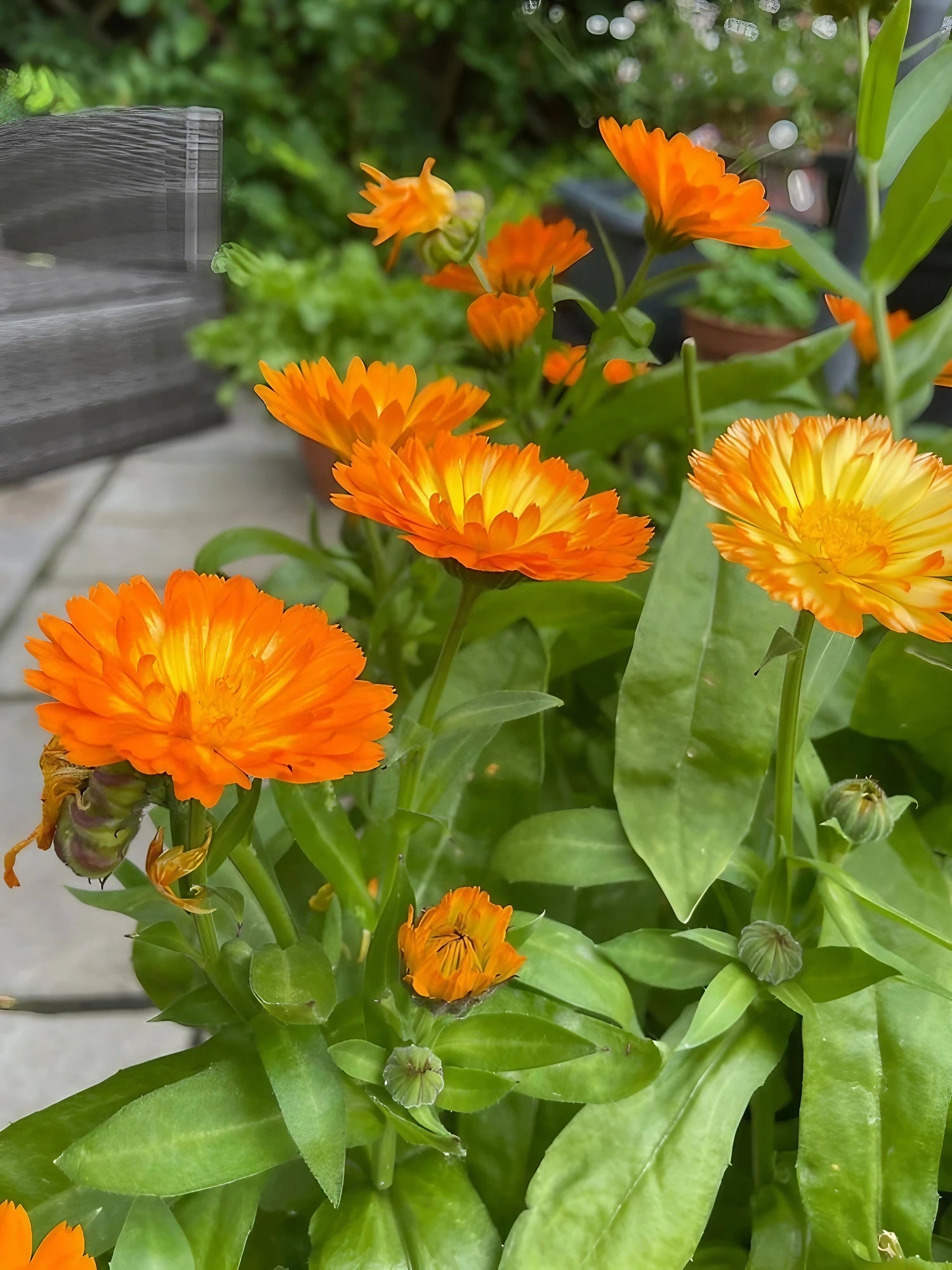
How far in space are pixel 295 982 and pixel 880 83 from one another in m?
0.46

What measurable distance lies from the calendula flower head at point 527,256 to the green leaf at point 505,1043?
35 cm

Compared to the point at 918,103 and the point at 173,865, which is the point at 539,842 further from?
the point at 918,103

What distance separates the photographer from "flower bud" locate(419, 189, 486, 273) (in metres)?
0.47

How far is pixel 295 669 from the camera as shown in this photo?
11.9 inches

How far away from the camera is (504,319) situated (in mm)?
502

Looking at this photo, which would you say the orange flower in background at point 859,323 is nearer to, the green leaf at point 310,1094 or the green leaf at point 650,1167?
the green leaf at point 650,1167

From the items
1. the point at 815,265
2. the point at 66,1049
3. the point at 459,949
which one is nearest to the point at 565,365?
the point at 815,265

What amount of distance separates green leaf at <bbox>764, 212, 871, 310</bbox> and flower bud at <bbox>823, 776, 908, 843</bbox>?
29 cm


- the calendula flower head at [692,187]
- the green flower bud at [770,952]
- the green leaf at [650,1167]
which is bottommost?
the green leaf at [650,1167]

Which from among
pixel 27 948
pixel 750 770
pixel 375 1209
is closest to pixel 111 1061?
pixel 27 948

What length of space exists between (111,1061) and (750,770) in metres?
0.52

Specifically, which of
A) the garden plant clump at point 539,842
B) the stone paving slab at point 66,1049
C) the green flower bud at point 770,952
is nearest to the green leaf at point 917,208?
the garden plant clump at point 539,842

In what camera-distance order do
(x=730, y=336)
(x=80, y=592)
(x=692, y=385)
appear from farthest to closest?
(x=730, y=336)
(x=80, y=592)
(x=692, y=385)

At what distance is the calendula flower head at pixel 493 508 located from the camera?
0.31 m
